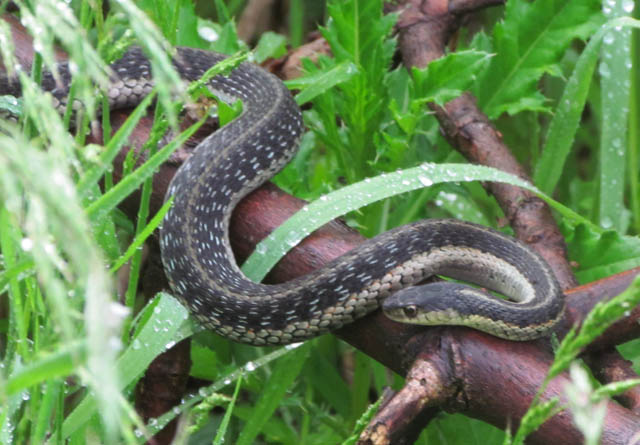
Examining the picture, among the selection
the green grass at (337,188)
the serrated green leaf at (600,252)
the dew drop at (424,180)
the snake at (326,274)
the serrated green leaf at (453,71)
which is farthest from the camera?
the serrated green leaf at (453,71)

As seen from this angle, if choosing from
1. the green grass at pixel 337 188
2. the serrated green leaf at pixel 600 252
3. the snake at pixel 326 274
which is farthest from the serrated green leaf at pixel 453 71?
the serrated green leaf at pixel 600 252

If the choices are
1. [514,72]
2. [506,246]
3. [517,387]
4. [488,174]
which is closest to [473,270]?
[506,246]

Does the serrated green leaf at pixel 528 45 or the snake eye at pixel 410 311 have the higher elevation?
the serrated green leaf at pixel 528 45

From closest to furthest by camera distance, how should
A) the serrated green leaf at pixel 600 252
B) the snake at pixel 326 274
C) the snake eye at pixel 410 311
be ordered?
the snake eye at pixel 410 311 < the snake at pixel 326 274 < the serrated green leaf at pixel 600 252

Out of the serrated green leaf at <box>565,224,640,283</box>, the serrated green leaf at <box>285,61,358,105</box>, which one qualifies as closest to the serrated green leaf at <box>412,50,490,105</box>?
the serrated green leaf at <box>285,61,358,105</box>

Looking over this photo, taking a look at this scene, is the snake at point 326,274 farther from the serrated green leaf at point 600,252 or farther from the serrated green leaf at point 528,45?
the serrated green leaf at point 528,45

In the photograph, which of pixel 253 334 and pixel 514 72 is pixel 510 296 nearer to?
pixel 253 334

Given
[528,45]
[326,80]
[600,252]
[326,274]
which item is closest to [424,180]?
[326,274]
